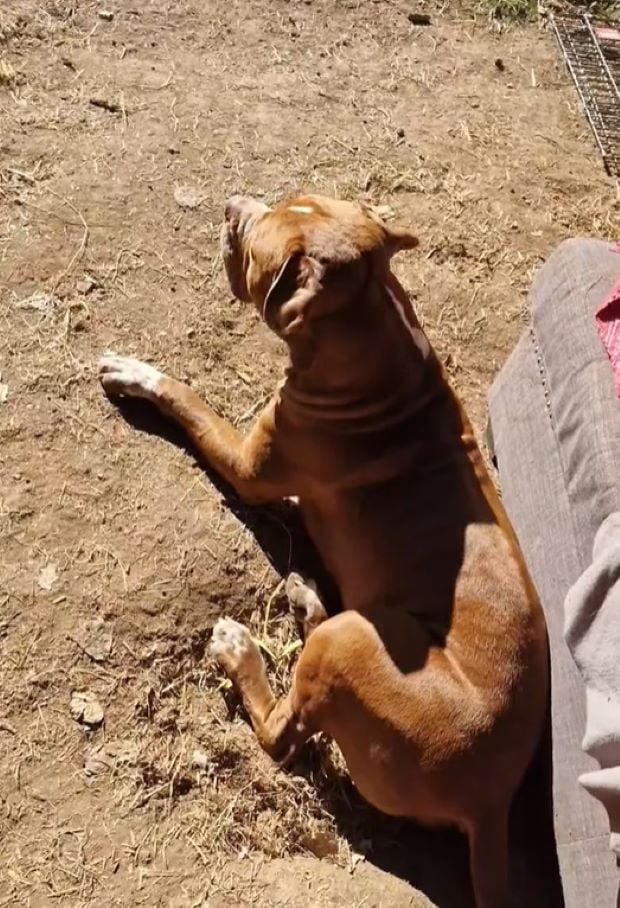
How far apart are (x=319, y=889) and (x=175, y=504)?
1.53 metres

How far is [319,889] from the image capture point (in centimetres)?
336

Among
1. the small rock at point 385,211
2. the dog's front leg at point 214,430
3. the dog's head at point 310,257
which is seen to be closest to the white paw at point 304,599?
the dog's front leg at point 214,430

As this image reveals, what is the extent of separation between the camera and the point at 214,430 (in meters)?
3.93

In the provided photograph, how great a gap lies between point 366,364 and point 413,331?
272 millimetres

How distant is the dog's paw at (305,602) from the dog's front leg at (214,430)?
0.35m

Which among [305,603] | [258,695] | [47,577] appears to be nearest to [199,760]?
[258,695]

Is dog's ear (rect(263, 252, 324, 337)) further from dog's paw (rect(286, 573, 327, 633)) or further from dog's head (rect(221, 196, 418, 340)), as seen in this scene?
dog's paw (rect(286, 573, 327, 633))

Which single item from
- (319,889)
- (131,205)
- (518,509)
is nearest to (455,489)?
(518,509)

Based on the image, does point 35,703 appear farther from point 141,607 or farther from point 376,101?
point 376,101

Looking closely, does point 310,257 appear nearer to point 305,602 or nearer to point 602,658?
point 305,602

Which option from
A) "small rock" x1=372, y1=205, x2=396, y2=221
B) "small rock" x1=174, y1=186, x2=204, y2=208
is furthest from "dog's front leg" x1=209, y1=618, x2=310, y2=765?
"small rock" x1=372, y1=205, x2=396, y2=221

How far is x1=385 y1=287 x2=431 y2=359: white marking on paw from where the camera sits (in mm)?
3457

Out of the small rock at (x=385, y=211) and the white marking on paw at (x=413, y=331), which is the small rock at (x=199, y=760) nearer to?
the white marking on paw at (x=413, y=331)

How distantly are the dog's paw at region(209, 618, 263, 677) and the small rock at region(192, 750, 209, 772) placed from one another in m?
0.31
